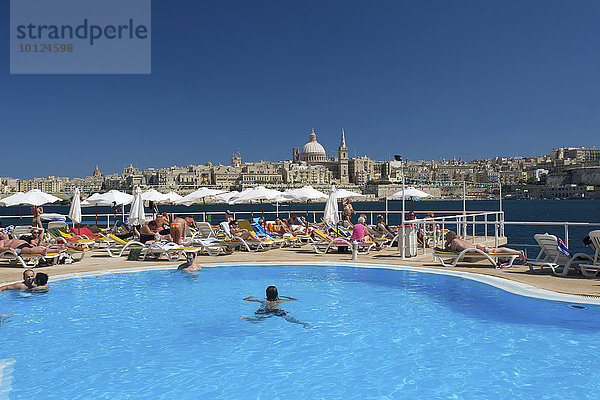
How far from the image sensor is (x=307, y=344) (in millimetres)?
5395

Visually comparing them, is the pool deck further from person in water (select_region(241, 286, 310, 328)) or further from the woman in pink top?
person in water (select_region(241, 286, 310, 328))

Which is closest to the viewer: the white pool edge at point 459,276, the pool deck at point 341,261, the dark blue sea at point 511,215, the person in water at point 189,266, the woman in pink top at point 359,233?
the white pool edge at point 459,276

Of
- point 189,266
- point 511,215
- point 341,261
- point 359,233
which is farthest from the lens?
point 511,215

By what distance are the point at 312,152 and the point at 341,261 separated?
6785 inches

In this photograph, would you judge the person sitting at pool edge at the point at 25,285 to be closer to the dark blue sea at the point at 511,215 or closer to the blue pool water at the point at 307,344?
the blue pool water at the point at 307,344

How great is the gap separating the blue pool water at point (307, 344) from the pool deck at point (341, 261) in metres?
0.66

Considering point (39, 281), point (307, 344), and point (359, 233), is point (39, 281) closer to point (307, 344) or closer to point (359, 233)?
point (307, 344)

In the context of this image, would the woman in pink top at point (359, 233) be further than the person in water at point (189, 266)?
Yes

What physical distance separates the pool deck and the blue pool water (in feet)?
2.15

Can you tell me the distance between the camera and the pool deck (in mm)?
7019

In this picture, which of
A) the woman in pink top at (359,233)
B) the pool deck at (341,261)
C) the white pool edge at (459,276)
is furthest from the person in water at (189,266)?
the woman in pink top at (359,233)

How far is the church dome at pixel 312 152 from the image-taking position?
18088 centimetres

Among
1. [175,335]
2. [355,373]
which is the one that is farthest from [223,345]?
[355,373]

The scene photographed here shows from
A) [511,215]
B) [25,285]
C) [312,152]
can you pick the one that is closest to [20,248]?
[25,285]
